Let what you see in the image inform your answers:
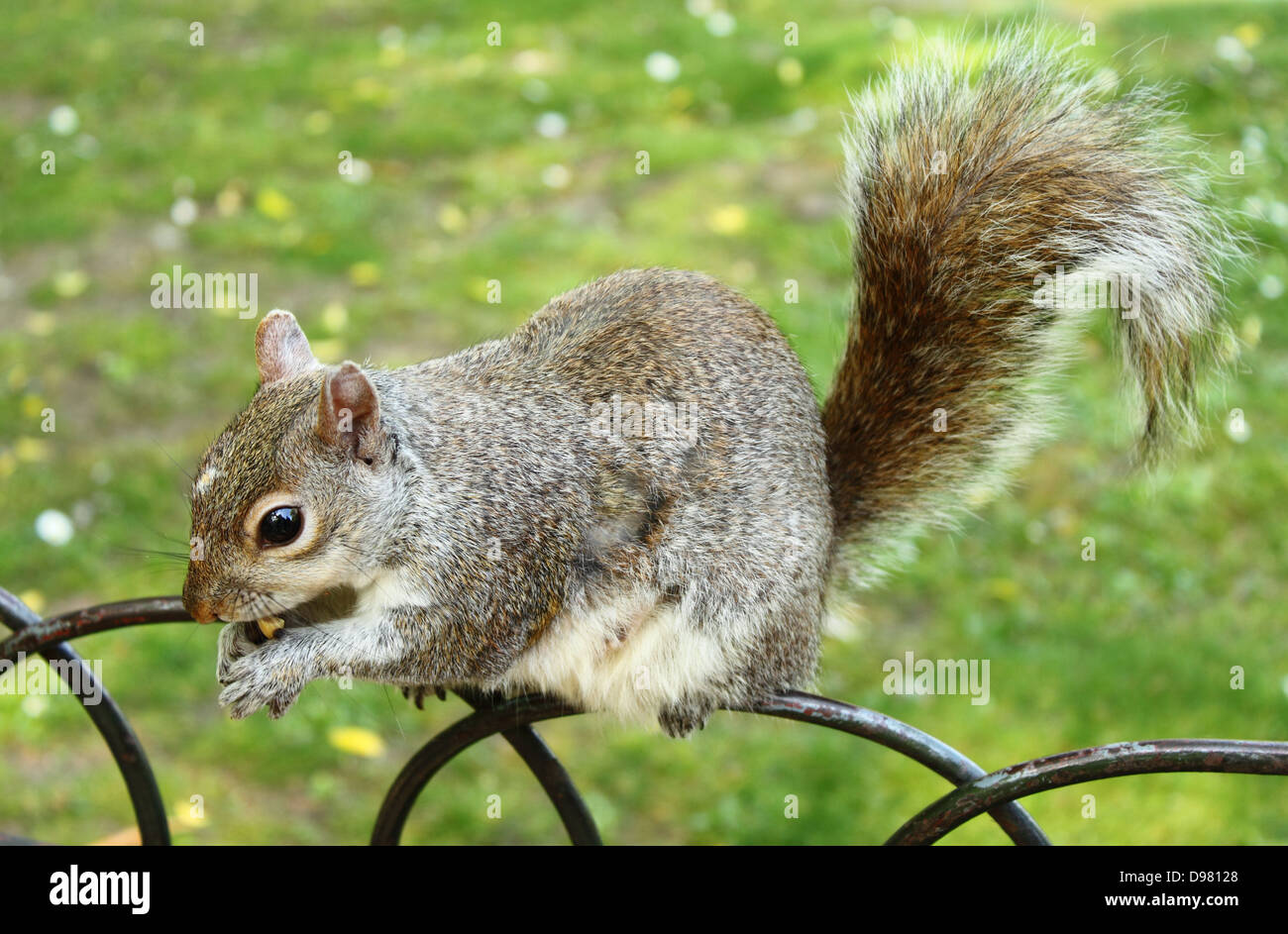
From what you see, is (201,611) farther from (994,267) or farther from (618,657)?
(994,267)

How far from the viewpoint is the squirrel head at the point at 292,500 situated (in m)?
1.06

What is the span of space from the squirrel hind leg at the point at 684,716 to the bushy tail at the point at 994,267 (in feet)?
0.84

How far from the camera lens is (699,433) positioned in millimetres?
1248

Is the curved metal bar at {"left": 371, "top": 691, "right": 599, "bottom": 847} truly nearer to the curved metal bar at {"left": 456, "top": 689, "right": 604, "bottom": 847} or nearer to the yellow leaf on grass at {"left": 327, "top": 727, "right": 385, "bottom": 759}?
the curved metal bar at {"left": 456, "top": 689, "right": 604, "bottom": 847}

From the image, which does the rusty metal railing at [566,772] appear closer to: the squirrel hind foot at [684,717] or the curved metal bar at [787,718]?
the curved metal bar at [787,718]

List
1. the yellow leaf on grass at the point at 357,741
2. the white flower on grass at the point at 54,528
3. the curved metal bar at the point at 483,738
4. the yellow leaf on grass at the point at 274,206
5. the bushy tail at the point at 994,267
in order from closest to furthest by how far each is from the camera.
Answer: the curved metal bar at the point at 483,738
the bushy tail at the point at 994,267
the yellow leaf on grass at the point at 357,741
the white flower on grass at the point at 54,528
the yellow leaf on grass at the point at 274,206

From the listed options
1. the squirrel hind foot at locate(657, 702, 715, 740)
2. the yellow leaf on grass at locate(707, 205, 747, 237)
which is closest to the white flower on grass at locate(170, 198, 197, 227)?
the yellow leaf on grass at locate(707, 205, 747, 237)

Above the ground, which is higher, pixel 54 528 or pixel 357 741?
pixel 54 528

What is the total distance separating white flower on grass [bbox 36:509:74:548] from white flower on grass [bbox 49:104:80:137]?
183 cm

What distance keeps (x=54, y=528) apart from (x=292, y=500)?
69.4 inches

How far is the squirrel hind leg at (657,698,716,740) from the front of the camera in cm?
126

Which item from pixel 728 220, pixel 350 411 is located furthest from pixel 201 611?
pixel 728 220

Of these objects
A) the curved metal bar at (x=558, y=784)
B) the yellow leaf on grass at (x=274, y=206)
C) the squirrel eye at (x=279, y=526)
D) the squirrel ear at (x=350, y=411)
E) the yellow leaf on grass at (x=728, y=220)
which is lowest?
the curved metal bar at (x=558, y=784)

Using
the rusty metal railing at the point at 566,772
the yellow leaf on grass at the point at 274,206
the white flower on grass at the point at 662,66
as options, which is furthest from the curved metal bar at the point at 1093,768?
the white flower on grass at the point at 662,66
